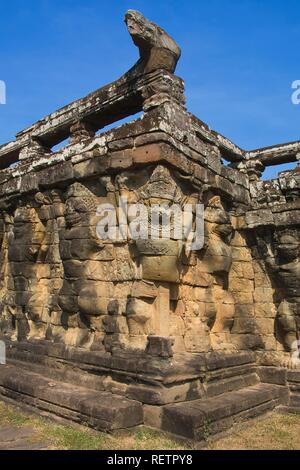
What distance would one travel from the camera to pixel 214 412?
18.2 ft

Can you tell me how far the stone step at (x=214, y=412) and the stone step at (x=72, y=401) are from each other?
499mm

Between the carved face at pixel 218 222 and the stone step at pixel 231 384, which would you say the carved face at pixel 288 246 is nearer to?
the carved face at pixel 218 222

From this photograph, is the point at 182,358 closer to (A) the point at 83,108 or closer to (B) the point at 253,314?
(B) the point at 253,314

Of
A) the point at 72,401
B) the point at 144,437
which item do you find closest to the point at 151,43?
the point at 72,401

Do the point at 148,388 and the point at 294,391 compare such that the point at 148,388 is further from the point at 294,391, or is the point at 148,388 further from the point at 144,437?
the point at 294,391

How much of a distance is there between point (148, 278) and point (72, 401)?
6.40 ft

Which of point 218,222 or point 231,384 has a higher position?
point 218,222

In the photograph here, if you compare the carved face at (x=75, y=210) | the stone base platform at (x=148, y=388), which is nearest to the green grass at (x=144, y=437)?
the stone base platform at (x=148, y=388)

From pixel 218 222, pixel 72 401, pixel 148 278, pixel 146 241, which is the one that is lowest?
pixel 72 401

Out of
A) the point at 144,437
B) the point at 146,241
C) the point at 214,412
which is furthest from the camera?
the point at 146,241

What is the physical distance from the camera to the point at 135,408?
554 centimetres

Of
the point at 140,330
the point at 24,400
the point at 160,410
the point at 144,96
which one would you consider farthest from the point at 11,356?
the point at 144,96

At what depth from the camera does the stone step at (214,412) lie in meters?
5.21
